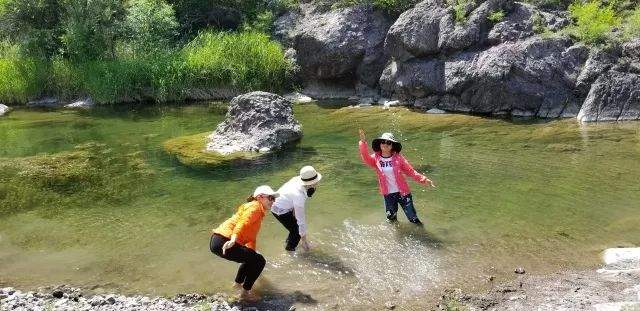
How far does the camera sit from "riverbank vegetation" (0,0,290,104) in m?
25.4

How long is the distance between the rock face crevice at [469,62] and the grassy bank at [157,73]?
1.73m

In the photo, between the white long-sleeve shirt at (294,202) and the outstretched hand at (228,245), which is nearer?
the outstretched hand at (228,245)

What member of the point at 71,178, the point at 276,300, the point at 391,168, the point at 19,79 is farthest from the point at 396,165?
the point at 19,79

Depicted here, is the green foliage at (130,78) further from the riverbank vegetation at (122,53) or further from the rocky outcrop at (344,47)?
the rocky outcrop at (344,47)

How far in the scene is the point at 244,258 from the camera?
7.51 metres

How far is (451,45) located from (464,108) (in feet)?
8.44

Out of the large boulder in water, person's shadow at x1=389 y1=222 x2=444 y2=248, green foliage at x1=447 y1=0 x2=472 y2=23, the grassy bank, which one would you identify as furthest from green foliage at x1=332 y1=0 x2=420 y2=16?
person's shadow at x1=389 y1=222 x2=444 y2=248

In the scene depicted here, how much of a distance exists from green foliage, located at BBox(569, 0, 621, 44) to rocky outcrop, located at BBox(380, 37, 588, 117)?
0.51 meters

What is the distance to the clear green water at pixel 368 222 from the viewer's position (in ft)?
27.6

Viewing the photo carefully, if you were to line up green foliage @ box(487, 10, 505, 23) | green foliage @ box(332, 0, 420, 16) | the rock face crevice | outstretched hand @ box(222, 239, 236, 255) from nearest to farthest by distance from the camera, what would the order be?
1. outstretched hand @ box(222, 239, 236, 255)
2. the rock face crevice
3. green foliage @ box(487, 10, 505, 23)
4. green foliage @ box(332, 0, 420, 16)

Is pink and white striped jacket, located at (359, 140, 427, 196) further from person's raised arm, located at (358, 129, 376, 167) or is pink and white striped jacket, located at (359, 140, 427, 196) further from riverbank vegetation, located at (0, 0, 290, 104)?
riverbank vegetation, located at (0, 0, 290, 104)

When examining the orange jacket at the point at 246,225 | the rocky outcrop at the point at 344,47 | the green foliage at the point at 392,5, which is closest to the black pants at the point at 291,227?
the orange jacket at the point at 246,225

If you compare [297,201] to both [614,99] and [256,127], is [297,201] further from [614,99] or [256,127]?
[614,99]

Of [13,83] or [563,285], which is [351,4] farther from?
[563,285]
